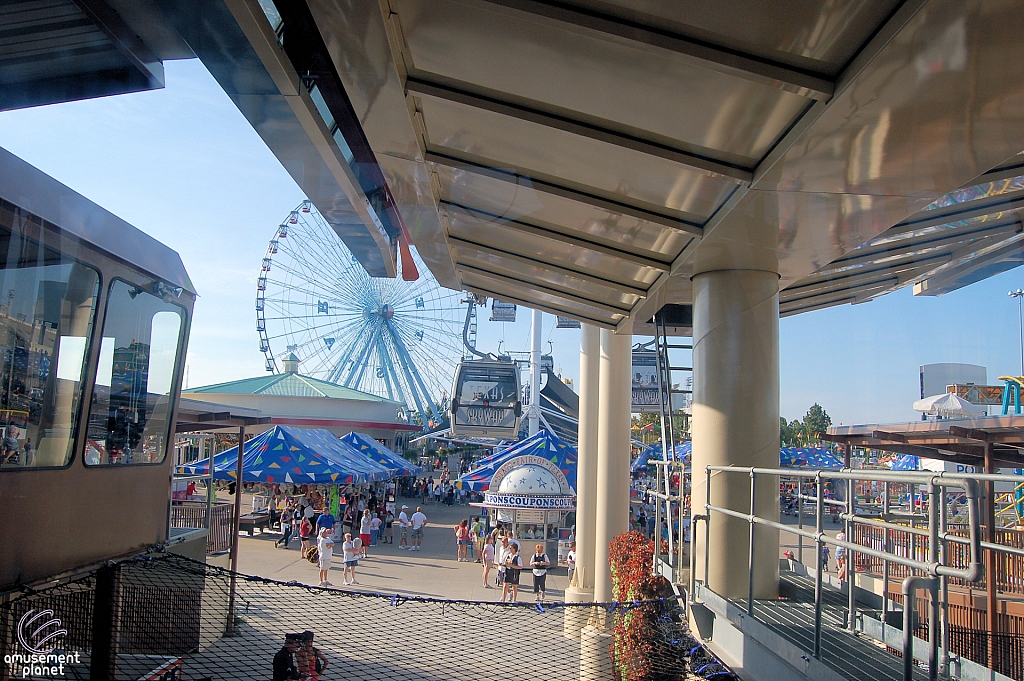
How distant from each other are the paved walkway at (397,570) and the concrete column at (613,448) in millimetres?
1518

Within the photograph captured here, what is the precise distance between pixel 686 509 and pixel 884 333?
1709 millimetres

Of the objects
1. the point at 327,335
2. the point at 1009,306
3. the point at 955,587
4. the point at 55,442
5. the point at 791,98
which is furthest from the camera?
the point at 327,335

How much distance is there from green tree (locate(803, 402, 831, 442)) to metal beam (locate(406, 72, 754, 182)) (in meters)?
2.21

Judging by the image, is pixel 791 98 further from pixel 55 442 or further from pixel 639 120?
pixel 55 442

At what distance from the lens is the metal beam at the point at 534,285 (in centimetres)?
624

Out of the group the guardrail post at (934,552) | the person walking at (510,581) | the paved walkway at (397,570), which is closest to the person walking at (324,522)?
the paved walkway at (397,570)

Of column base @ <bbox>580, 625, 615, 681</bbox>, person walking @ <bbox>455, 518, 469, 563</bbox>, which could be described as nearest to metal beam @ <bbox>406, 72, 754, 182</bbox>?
column base @ <bbox>580, 625, 615, 681</bbox>

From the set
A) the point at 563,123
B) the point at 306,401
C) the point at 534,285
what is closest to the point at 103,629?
the point at 563,123

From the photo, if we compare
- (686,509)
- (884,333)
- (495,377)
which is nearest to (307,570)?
(686,509)

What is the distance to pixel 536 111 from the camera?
10.6ft

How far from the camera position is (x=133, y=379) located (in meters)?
4.17

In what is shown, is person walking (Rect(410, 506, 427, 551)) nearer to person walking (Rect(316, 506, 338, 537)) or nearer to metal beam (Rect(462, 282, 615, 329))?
person walking (Rect(316, 506, 338, 537))

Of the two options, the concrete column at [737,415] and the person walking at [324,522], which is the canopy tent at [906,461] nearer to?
the concrete column at [737,415]

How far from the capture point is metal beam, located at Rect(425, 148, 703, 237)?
3.97 meters
